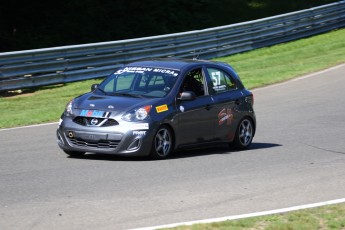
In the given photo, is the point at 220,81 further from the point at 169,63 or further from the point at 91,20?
the point at 91,20

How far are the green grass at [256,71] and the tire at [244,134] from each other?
185 inches

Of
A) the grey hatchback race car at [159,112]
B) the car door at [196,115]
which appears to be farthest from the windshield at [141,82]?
the car door at [196,115]

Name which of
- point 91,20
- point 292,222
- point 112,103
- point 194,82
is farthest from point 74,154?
point 91,20

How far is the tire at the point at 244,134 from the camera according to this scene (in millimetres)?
13836

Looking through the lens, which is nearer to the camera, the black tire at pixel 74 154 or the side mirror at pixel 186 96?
the black tire at pixel 74 154

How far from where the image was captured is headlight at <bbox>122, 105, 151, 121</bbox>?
11.9 meters

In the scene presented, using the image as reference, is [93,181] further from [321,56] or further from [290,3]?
[290,3]

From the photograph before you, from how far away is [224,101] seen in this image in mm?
13453

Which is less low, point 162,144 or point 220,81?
point 220,81

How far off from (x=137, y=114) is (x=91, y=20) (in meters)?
19.1

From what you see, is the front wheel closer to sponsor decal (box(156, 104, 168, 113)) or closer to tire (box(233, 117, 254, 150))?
sponsor decal (box(156, 104, 168, 113))

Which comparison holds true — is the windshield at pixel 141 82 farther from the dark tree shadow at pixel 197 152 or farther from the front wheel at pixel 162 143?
the dark tree shadow at pixel 197 152

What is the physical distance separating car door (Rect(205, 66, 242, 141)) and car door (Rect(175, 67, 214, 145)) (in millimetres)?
148

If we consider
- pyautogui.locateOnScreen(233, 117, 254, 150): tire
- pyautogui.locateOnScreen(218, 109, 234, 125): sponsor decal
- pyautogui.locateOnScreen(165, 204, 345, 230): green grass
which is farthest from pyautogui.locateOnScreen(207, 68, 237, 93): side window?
pyautogui.locateOnScreen(165, 204, 345, 230): green grass
